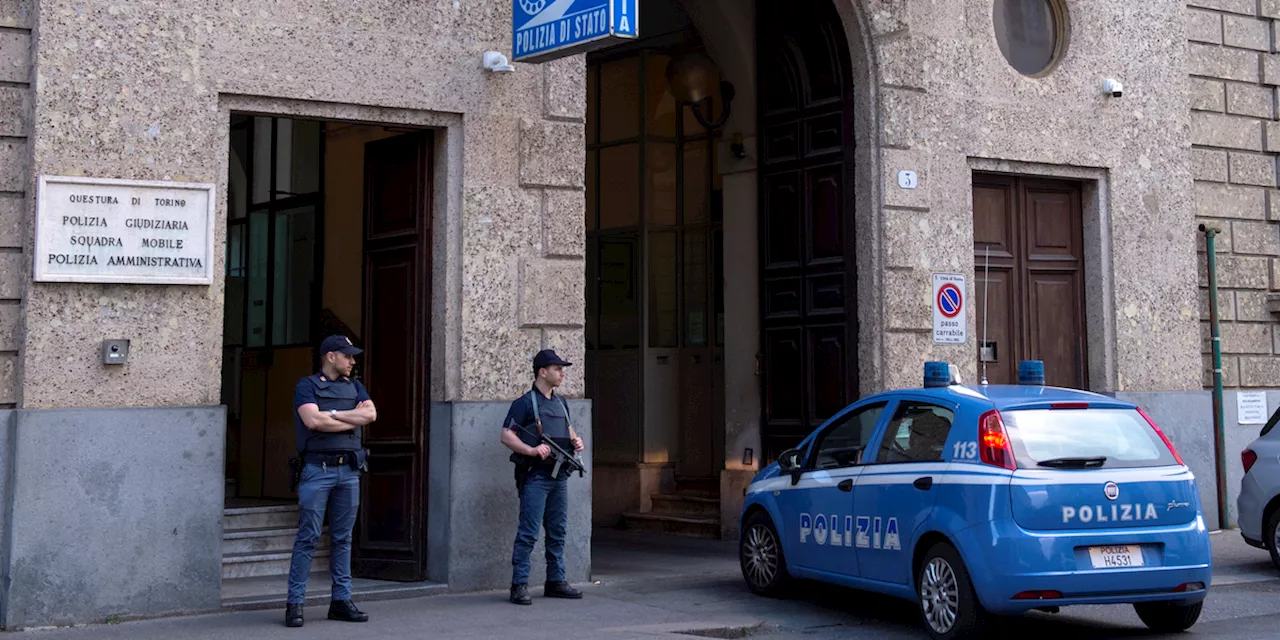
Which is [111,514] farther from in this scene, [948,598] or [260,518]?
[948,598]

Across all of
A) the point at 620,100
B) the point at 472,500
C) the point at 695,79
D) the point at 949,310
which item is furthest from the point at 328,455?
the point at 620,100

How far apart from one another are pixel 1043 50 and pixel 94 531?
10226 mm

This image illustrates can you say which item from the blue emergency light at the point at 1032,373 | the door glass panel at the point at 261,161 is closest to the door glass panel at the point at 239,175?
the door glass panel at the point at 261,161

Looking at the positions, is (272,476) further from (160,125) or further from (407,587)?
(160,125)

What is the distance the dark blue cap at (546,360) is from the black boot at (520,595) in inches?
64.2

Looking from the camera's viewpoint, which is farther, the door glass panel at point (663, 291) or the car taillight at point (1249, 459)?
the door glass panel at point (663, 291)

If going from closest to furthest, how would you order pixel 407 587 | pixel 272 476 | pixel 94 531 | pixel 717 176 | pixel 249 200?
1. pixel 94 531
2. pixel 407 587
3. pixel 272 476
4. pixel 249 200
5. pixel 717 176

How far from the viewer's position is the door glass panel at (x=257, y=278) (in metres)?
15.1

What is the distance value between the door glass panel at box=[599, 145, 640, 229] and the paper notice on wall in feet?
23.8

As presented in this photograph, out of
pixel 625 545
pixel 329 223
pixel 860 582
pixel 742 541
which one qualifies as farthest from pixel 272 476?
pixel 860 582

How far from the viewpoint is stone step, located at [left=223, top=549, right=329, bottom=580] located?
37.7 feet

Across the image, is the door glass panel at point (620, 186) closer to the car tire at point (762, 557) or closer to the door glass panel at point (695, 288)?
the door glass panel at point (695, 288)

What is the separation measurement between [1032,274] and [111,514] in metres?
9.19

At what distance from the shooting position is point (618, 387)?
17.2m
